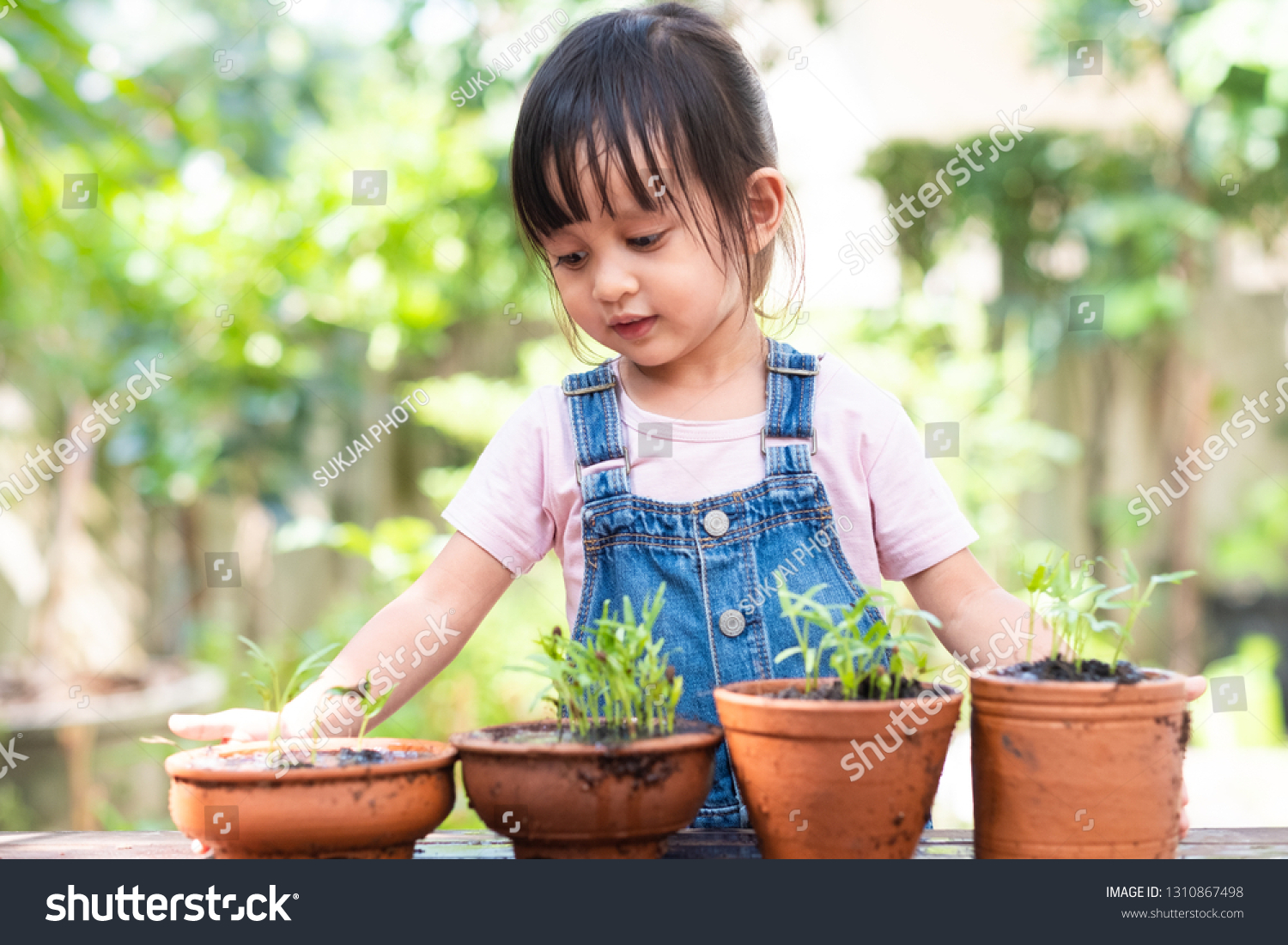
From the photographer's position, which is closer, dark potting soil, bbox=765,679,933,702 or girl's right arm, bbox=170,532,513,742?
dark potting soil, bbox=765,679,933,702

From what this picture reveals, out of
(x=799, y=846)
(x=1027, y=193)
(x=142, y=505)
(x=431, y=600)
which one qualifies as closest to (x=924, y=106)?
(x=1027, y=193)

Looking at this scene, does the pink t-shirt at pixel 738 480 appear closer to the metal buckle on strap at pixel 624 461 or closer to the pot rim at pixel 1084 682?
the metal buckle on strap at pixel 624 461

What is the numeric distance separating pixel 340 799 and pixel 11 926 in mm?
253

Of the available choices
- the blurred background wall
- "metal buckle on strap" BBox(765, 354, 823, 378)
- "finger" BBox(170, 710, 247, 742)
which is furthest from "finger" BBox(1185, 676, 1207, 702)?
the blurred background wall

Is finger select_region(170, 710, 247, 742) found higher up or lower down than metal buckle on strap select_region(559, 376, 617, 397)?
lower down

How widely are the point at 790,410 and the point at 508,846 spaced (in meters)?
0.64

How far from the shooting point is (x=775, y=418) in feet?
4.52

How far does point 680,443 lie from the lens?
1389mm

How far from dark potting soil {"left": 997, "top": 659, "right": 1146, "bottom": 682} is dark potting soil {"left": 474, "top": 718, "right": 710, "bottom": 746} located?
0.28 m

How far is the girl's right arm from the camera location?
3.53 feet

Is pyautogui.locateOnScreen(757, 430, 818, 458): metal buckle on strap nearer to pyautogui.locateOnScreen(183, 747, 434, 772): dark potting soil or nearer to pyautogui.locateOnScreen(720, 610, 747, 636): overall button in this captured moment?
pyautogui.locateOnScreen(720, 610, 747, 636): overall button

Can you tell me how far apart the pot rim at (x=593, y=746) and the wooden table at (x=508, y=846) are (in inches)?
4.1

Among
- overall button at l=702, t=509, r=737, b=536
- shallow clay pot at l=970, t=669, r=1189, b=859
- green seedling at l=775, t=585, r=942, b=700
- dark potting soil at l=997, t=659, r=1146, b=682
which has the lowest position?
shallow clay pot at l=970, t=669, r=1189, b=859

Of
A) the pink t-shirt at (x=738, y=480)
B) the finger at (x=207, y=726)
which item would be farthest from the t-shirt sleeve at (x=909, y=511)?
the finger at (x=207, y=726)
